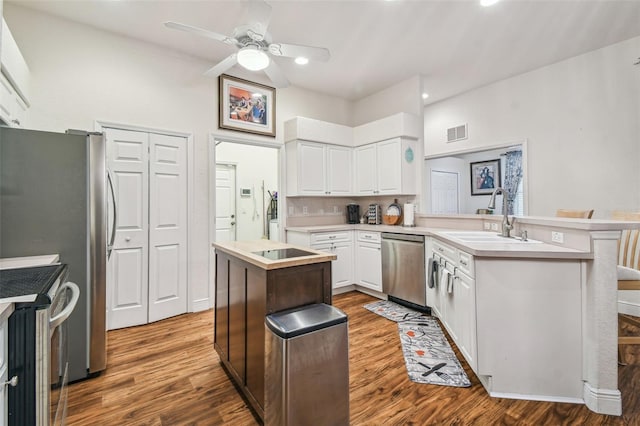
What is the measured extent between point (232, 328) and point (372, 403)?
1.06 metres

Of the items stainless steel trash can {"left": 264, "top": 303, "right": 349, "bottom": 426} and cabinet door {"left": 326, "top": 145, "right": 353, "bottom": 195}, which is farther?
cabinet door {"left": 326, "top": 145, "right": 353, "bottom": 195}

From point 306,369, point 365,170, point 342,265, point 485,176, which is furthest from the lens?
point 485,176

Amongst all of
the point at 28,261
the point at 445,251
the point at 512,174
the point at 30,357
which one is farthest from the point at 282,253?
the point at 512,174

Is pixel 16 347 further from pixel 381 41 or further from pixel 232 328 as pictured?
pixel 381 41

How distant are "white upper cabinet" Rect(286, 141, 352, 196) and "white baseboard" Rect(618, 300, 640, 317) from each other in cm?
351

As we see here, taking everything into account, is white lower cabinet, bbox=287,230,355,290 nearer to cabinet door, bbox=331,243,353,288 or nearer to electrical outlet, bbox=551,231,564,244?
cabinet door, bbox=331,243,353,288

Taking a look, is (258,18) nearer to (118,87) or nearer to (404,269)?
(118,87)

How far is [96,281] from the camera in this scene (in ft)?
7.05

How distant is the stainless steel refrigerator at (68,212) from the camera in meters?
1.89

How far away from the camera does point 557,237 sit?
211 centimetres

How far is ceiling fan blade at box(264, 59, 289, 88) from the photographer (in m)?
2.68

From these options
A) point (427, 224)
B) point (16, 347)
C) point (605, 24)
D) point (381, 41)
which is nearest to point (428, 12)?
point (381, 41)

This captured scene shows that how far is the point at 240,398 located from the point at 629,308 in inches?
164

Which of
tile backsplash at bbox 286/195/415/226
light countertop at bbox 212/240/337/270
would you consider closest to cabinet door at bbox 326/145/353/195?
tile backsplash at bbox 286/195/415/226
